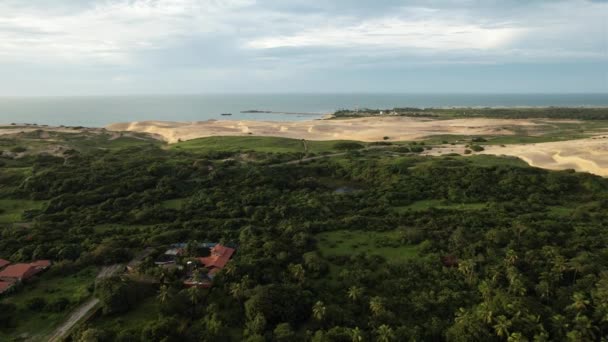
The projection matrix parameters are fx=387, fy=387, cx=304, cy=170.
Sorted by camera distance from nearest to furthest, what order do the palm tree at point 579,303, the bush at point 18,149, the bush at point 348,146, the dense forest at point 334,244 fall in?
the palm tree at point 579,303 < the dense forest at point 334,244 < the bush at point 18,149 < the bush at point 348,146

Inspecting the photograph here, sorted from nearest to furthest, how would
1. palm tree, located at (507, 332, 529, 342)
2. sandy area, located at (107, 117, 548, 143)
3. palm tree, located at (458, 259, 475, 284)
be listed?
palm tree, located at (507, 332, 529, 342), palm tree, located at (458, 259, 475, 284), sandy area, located at (107, 117, 548, 143)

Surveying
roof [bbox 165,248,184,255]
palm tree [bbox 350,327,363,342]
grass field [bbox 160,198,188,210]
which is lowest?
palm tree [bbox 350,327,363,342]

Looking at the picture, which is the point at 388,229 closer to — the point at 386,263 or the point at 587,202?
the point at 386,263

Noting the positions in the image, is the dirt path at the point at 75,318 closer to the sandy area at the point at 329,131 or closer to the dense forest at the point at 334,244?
the dense forest at the point at 334,244

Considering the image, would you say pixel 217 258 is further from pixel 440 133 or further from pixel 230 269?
pixel 440 133

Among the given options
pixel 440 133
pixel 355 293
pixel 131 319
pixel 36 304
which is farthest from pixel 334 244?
pixel 440 133

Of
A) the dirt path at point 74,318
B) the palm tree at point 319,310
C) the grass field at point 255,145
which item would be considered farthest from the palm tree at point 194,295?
the grass field at point 255,145

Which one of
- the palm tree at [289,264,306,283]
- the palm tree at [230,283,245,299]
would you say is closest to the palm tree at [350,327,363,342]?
the palm tree at [289,264,306,283]

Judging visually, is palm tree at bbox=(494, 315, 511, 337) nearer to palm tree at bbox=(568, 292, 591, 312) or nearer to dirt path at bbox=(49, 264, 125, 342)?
palm tree at bbox=(568, 292, 591, 312)
